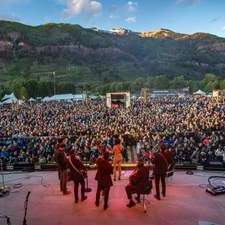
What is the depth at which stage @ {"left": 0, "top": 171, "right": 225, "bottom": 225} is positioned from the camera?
10023mm

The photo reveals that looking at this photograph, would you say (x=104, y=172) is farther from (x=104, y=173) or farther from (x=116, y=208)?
(x=116, y=208)

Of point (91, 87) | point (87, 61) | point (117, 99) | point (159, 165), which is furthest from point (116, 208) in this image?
point (87, 61)

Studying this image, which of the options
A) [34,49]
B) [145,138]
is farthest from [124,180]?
[34,49]

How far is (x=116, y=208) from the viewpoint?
10891 millimetres

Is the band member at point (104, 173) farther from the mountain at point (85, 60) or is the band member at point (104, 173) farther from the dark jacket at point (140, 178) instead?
the mountain at point (85, 60)

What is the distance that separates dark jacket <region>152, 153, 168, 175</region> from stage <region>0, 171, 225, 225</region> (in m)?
0.78

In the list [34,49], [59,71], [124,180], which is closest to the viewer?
[124,180]

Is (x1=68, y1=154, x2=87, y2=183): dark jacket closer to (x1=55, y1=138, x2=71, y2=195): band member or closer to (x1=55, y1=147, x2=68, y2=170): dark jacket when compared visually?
(x1=55, y1=138, x2=71, y2=195): band member

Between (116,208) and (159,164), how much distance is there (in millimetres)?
1709

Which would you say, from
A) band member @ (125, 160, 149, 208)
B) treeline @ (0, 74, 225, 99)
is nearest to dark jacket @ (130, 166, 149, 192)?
band member @ (125, 160, 149, 208)

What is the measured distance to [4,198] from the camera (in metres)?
12.6

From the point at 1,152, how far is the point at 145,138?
692 cm

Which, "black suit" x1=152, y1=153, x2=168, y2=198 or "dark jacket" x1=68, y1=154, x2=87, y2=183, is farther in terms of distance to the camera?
"black suit" x1=152, y1=153, x2=168, y2=198

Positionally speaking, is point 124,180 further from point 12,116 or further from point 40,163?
point 12,116
